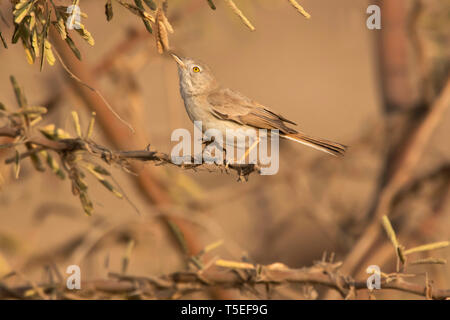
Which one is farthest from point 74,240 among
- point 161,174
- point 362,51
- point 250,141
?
point 362,51

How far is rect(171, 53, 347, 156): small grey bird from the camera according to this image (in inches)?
90.0

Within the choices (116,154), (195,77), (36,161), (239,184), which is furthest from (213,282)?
(239,184)

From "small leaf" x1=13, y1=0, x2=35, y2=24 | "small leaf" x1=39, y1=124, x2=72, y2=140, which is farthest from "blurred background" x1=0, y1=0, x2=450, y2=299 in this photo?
"small leaf" x1=13, y1=0, x2=35, y2=24

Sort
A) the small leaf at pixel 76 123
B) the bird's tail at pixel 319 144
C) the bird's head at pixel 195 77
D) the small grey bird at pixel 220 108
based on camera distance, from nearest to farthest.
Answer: the small leaf at pixel 76 123 < the bird's tail at pixel 319 144 < the small grey bird at pixel 220 108 < the bird's head at pixel 195 77

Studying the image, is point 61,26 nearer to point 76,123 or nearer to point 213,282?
point 76,123

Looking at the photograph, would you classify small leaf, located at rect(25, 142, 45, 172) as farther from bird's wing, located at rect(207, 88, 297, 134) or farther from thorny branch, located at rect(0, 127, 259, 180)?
bird's wing, located at rect(207, 88, 297, 134)

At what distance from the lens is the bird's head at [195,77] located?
2.57 meters

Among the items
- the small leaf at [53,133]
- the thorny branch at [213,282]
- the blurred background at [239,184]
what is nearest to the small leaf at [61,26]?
the small leaf at [53,133]

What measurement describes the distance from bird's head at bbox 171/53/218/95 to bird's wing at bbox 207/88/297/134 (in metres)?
0.07

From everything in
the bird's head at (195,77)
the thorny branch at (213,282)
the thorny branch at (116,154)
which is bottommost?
the thorny branch at (213,282)

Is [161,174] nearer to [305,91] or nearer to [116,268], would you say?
[116,268]

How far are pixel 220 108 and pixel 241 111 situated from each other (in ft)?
0.31

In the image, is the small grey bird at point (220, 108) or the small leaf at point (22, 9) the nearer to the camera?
the small leaf at point (22, 9)

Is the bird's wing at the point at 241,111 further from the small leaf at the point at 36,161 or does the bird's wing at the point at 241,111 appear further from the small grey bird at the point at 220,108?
the small leaf at the point at 36,161
